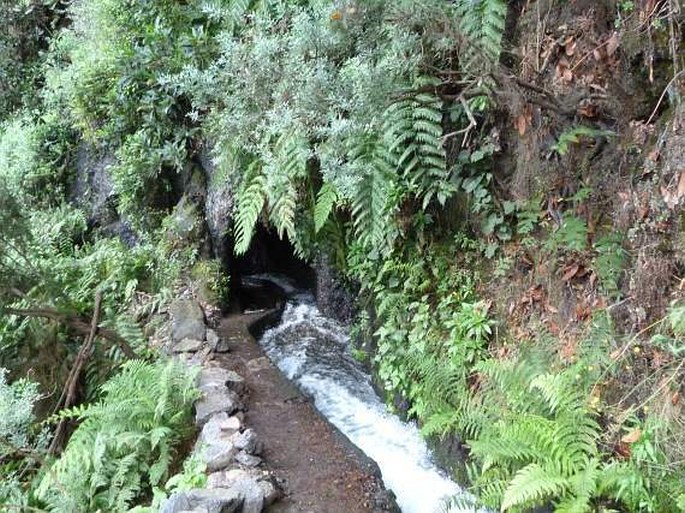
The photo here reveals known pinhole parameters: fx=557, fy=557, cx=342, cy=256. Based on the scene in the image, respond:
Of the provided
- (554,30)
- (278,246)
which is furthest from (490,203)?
(278,246)

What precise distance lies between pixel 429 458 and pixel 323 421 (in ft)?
3.18

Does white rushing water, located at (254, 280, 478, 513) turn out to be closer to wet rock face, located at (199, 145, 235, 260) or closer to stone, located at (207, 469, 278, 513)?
stone, located at (207, 469, 278, 513)

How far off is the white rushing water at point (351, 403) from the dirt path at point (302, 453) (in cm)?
37

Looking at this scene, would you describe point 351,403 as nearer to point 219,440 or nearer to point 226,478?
point 219,440

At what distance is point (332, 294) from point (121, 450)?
3.23 m

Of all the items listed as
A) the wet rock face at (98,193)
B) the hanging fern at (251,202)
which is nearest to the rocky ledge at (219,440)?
the hanging fern at (251,202)

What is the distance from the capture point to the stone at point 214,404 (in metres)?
4.73

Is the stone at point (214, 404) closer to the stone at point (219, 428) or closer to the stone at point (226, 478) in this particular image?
the stone at point (219, 428)

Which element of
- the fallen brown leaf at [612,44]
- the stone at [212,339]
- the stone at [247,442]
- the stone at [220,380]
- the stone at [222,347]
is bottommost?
the stone at [247,442]

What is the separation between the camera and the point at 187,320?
20.9ft

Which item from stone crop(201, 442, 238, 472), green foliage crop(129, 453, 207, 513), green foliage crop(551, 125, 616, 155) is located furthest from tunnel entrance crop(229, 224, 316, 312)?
green foliage crop(551, 125, 616, 155)

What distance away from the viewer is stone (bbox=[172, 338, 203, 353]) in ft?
19.4

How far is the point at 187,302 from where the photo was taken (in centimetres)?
668

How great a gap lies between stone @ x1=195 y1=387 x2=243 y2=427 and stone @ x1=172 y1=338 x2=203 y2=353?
999 mm
